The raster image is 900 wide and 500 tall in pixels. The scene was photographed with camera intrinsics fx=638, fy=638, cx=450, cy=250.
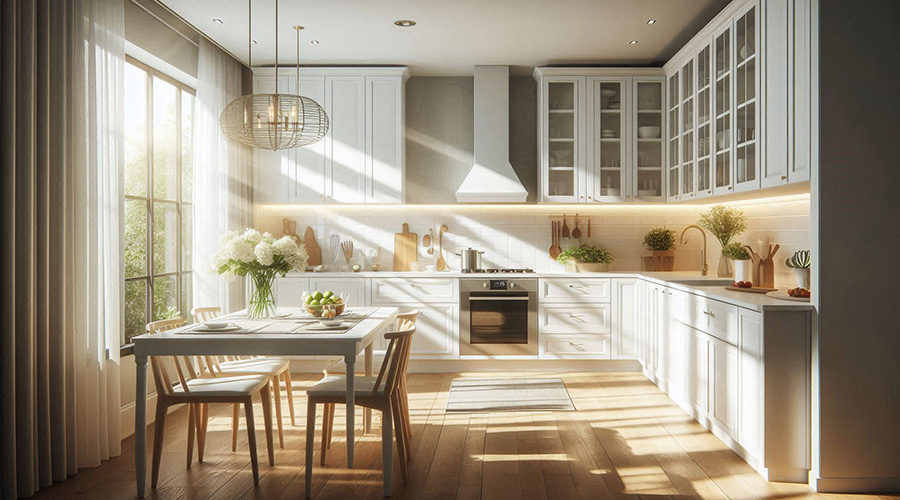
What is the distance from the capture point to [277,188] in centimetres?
585

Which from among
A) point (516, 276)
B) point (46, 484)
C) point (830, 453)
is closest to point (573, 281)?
point (516, 276)

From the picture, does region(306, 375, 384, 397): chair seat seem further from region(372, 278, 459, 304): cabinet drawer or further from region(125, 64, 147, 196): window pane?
region(372, 278, 459, 304): cabinet drawer

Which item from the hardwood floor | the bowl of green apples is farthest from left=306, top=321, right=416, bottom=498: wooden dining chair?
the bowl of green apples

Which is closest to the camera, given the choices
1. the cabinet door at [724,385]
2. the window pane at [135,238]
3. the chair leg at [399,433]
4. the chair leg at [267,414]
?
the chair leg at [399,433]

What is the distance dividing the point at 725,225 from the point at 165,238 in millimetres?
4129

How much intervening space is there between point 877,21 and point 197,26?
4303mm

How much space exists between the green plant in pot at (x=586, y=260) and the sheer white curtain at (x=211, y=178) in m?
2.95

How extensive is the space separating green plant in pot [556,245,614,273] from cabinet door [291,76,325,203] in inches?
91.2

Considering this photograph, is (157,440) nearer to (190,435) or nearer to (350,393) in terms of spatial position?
(190,435)

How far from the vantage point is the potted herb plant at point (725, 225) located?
15.4 ft

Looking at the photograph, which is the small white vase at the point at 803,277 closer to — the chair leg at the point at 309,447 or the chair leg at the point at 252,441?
the chair leg at the point at 309,447

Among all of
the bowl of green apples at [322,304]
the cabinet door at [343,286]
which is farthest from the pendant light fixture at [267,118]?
the cabinet door at [343,286]

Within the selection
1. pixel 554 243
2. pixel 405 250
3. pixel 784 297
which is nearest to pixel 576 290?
pixel 554 243

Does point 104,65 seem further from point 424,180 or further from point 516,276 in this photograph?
point 516,276
